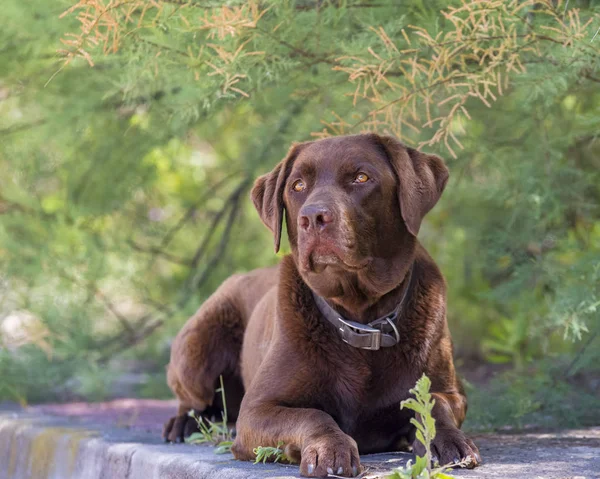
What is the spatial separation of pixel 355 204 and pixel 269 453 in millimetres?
988

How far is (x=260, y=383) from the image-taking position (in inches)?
141

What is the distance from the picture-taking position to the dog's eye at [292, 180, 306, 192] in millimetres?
3750

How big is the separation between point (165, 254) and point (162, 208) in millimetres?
755

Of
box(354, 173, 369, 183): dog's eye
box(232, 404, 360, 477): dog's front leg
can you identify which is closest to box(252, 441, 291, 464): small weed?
box(232, 404, 360, 477): dog's front leg

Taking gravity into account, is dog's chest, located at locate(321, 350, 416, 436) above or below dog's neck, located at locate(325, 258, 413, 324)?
below

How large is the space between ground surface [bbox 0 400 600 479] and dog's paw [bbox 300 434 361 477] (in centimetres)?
9

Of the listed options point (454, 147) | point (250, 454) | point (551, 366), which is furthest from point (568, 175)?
point (250, 454)

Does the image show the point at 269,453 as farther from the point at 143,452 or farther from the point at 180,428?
the point at 180,428

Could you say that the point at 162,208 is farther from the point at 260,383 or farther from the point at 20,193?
the point at 260,383

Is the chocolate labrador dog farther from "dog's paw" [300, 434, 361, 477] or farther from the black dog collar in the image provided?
"dog's paw" [300, 434, 361, 477]

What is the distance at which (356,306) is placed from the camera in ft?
12.1

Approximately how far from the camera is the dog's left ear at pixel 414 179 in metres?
3.60

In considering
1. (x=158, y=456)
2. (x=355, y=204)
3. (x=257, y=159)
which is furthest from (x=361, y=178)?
(x=257, y=159)

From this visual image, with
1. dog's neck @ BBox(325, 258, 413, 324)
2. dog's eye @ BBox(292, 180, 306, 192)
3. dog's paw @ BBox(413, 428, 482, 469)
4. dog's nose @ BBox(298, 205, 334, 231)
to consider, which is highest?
dog's eye @ BBox(292, 180, 306, 192)
